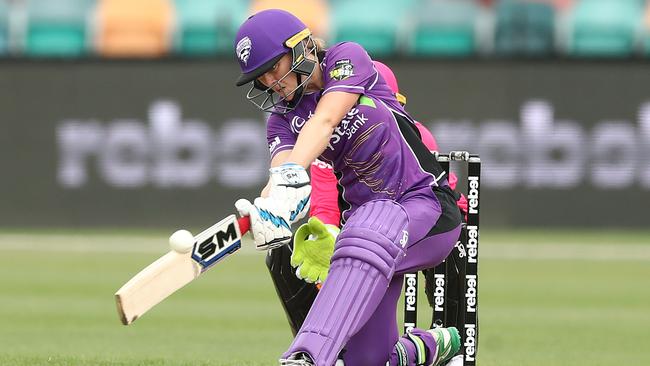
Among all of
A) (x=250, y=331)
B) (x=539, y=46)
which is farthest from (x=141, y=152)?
(x=250, y=331)

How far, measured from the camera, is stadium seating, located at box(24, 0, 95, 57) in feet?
49.7

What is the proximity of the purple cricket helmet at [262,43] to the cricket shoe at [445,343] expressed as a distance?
1373 mm

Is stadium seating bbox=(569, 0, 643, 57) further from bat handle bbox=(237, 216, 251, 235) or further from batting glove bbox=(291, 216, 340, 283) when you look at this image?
bat handle bbox=(237, 216, 251, 235)

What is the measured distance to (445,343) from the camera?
521 cm

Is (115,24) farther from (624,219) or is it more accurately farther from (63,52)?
(624,219)

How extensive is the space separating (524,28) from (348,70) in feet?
32.9

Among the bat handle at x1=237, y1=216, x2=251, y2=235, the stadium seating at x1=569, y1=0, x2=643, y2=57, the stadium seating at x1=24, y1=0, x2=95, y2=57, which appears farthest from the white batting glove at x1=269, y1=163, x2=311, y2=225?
the stadium seating at x1=24, y1=0, x2=95, y2=57

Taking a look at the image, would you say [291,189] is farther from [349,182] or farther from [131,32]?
[131,32]

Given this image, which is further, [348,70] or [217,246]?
[348,70]

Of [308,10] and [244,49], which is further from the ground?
[308,10]

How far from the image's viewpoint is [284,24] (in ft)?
14.9

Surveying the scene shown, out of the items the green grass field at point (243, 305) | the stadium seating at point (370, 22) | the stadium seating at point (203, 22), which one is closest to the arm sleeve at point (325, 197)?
the green grass field at point (243, 305)

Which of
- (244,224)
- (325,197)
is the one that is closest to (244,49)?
(244,224)

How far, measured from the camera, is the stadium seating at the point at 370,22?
49.5ft
